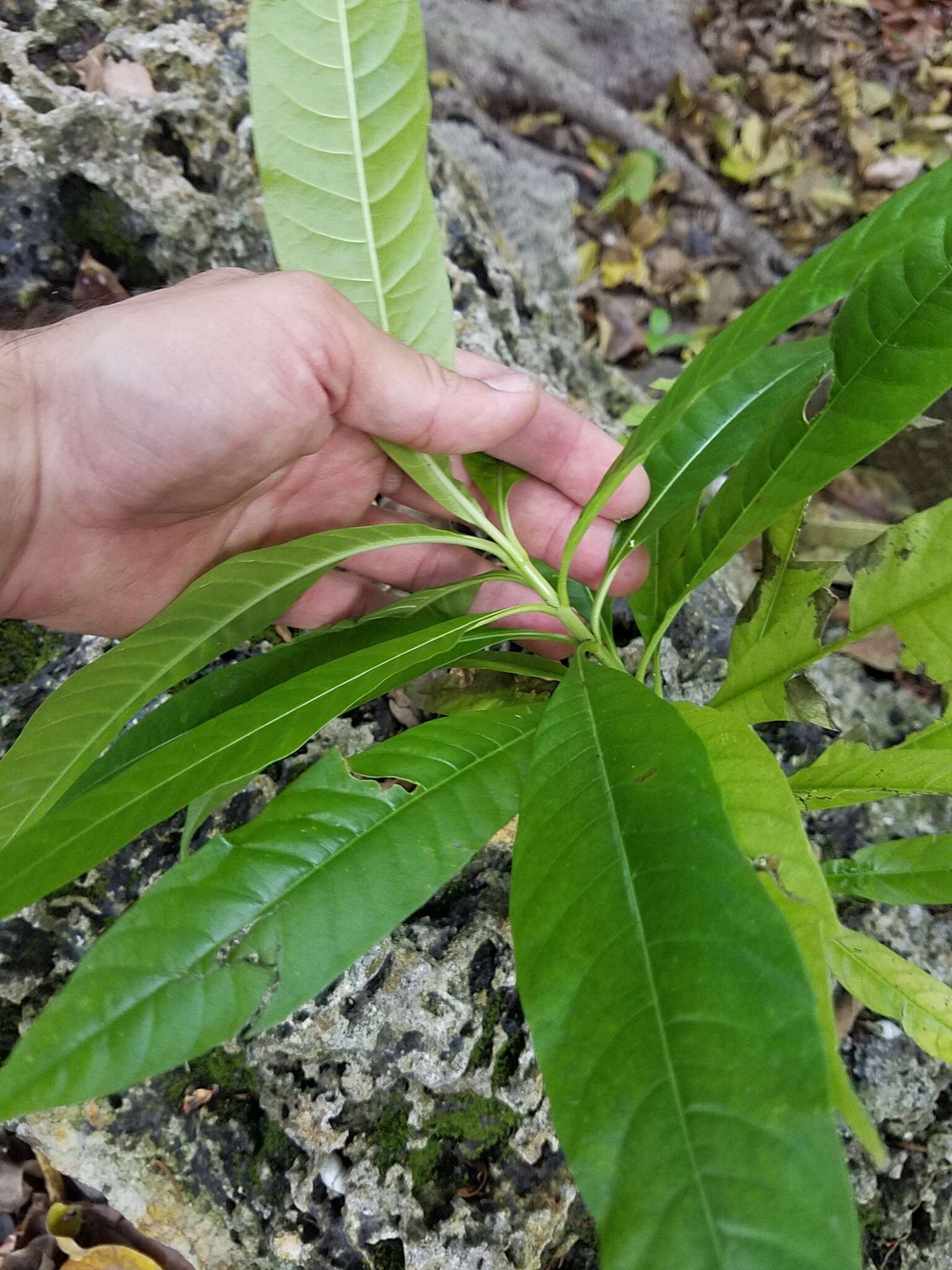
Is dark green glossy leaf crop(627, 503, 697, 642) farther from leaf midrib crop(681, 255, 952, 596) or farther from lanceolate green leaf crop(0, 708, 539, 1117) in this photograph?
lanceolate green leaf crop(0, 708, 539, 1117)

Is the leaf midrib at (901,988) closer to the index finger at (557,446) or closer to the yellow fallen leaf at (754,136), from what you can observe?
the index finger at (557,446)

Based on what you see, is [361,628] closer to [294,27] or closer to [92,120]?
[294,27]

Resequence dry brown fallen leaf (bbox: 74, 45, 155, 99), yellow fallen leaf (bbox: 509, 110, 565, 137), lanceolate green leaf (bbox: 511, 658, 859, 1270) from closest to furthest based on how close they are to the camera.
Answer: lanceolate green leaf (bbox: 511, 658, 859, 1270), dry brown fallen leaf (bbox: 74, 45, 155, 99), yellow fallen leaf (bbox: 509, 110, 565, 137)

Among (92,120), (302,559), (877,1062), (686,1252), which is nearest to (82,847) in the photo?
(302,559)

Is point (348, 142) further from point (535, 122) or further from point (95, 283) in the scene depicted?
point (535, 122)

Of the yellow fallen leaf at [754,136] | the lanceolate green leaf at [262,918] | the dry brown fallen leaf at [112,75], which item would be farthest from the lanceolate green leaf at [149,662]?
the yellow fallen leaf at [754,136]

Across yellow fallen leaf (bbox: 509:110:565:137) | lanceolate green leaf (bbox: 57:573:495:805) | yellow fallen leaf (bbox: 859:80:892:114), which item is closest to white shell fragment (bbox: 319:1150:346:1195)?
lanceolate green leaf (bbox: 57:573:495:805)

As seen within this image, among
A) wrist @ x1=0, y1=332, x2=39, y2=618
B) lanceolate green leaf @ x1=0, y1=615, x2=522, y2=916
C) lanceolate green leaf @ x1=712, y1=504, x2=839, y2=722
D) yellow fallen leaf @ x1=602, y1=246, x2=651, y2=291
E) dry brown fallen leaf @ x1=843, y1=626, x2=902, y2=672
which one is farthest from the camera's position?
yellow fallen leaf @ x1=602, y1=246, x2=651, y2=291
